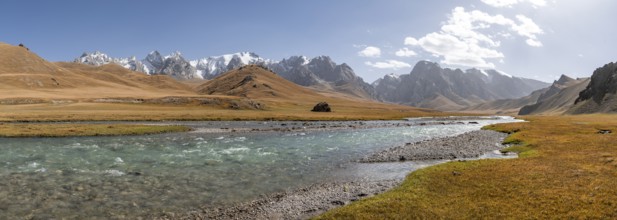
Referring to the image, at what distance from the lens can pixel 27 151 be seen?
4606cm

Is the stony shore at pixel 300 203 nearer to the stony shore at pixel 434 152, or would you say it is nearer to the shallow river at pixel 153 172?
the shallow river at pixel 153 172

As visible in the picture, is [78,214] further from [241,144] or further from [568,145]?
[568,145]

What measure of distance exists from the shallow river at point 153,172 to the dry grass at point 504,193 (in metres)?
6.89

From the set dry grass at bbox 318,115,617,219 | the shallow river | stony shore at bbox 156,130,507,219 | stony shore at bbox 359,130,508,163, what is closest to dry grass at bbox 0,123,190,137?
the shallow river

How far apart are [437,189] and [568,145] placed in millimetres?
32427

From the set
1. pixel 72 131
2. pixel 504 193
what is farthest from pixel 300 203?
pixel 72 131

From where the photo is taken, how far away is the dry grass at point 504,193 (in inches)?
803

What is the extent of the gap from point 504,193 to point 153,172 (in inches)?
1167

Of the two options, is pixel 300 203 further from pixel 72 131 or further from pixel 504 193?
pixel 72 131

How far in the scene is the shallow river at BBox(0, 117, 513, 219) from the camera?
24875 millimetres

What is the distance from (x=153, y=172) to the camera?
34.6 metres

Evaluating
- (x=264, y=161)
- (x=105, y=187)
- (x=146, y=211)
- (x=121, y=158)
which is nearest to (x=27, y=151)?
(x=121, y=158)

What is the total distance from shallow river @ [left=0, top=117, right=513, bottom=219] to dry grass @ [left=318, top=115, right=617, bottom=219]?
22.6 ft

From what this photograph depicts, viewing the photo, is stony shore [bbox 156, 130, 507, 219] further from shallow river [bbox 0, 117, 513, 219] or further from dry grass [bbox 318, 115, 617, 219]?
dry grass [bbox 318, 115, 617, 219]
